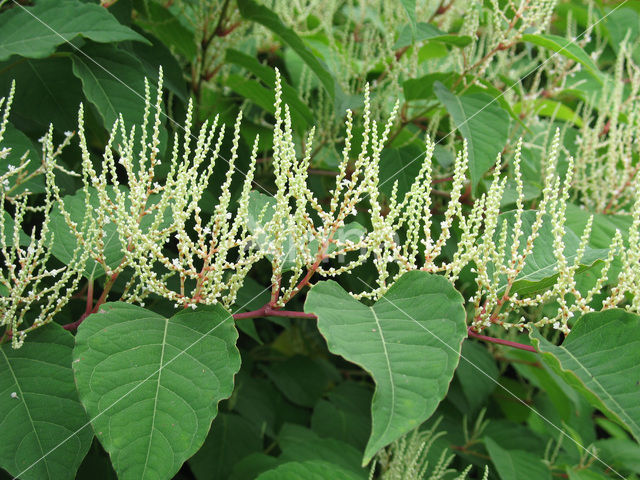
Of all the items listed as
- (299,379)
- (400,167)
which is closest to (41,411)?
(400,167)

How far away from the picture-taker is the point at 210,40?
7.84 ft

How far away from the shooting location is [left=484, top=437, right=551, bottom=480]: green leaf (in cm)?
222

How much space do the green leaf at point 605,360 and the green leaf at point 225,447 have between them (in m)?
1.40

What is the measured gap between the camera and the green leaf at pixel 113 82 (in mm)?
1820

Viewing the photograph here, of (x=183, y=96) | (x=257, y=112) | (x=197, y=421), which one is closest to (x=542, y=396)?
(x=257, y=112)

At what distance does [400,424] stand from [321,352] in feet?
7.46

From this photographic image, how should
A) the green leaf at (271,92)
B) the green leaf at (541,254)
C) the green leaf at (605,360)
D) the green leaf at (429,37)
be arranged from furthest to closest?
the green leaf at (271,92) → the green leaf at (429,37) → the green leaf at (541,254) → the green leaf at (605,360)

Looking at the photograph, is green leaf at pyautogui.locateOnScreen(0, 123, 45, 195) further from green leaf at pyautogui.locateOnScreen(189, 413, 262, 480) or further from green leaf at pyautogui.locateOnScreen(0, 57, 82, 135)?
green leaf at pyautogui.locateOnScreen(189, 413, 262, 480)

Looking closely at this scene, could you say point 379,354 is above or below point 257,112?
above

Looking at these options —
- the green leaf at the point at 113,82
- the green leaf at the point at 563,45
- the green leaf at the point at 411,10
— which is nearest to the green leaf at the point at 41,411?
the green leaf at the point at 113,82

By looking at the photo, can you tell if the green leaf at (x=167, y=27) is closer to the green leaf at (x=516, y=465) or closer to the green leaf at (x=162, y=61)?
the green leaf at (x=162, y=61)

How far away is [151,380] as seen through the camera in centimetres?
116

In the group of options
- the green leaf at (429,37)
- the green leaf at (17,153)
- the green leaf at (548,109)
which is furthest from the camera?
the green leaf at (548,109)

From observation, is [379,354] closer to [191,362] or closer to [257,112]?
[191,362]
